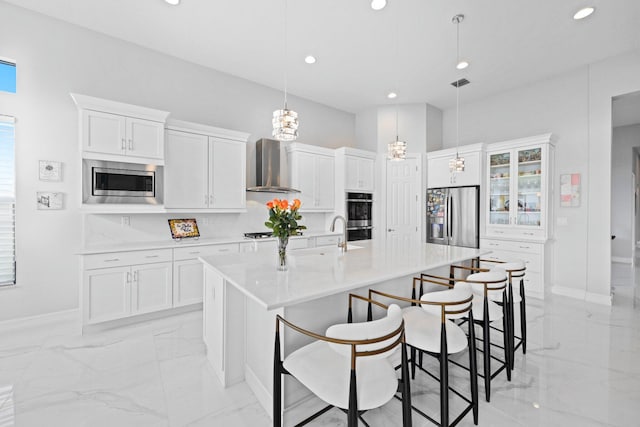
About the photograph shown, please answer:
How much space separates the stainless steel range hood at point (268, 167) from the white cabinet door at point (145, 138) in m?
1.32

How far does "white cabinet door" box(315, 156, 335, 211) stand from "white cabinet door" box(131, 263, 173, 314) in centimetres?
256

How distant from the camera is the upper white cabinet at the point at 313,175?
469 centimetres

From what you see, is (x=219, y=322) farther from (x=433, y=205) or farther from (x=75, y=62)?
(x=433, y=205)

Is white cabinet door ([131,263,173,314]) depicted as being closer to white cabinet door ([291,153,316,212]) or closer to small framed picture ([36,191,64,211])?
small framed picture ([36,191,64,211])

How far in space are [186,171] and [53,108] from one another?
146 cm

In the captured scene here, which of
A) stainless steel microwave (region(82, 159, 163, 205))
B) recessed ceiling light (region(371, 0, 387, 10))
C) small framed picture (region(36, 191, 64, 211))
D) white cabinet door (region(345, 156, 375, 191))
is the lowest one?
small framed picture (region(36, 191, 64, 211))

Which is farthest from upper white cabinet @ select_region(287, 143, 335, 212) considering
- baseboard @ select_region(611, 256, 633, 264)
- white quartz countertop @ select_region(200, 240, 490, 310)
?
baseboard @ select_region(611, 256, 633, 264)

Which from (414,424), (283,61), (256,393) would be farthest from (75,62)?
(414,424)

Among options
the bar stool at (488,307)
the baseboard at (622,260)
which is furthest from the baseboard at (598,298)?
the baseboard at (622,260)

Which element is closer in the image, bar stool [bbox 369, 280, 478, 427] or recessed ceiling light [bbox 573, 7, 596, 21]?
bar stool [bbox 369, 280, 478, 427]

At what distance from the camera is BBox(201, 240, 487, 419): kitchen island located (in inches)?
62.8

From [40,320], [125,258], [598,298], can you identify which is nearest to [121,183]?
[125,258]

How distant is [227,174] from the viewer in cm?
399

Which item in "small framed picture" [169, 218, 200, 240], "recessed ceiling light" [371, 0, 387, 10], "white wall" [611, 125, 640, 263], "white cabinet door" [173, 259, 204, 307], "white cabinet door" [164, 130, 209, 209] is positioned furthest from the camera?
"white wall" [611, 125, 640, 263]
